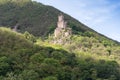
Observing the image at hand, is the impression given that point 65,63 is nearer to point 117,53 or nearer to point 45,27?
point 117,53

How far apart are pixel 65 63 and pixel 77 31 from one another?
6190 cm

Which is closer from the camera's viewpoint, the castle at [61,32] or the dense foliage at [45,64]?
the dense foliage at [45,64]

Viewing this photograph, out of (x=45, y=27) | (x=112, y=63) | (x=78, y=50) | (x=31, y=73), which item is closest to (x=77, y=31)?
(x=45, y=27)

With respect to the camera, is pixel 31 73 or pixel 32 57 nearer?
pixel 31 73

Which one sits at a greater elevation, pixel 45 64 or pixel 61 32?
pixel 61 32

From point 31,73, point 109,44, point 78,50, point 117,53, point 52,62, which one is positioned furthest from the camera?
point 109,44

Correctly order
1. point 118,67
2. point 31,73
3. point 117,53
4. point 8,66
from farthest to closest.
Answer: point 117,53, point 118,67, point 8,66, point 31,73

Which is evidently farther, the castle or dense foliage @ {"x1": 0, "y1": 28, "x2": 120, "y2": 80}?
the castle

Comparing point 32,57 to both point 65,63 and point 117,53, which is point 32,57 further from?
point 117,53

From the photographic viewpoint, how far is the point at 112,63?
14000 cm

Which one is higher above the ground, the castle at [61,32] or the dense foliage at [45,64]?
the castle at [61,32]

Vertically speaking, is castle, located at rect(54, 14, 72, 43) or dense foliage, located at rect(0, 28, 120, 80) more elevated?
castle, located at rect(54, 14, 72, 43)

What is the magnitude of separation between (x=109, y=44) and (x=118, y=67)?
164 feet

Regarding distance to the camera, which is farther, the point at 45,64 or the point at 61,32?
the point at 61,32
